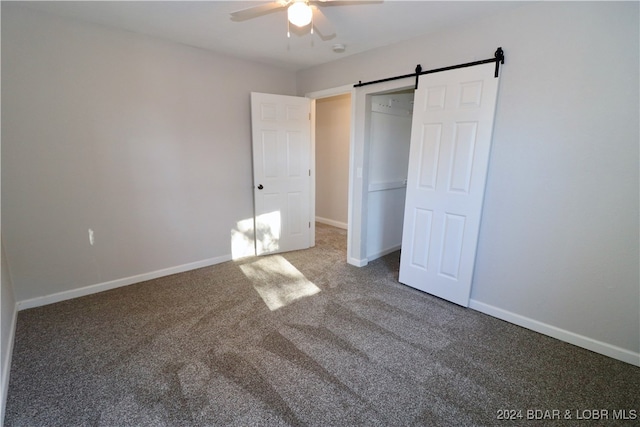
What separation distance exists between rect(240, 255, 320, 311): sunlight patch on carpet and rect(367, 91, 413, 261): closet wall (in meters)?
1.03

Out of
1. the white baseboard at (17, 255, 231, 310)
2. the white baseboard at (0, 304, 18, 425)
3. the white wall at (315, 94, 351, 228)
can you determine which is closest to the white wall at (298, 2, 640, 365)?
the white wall at (315, 94, 351, 228)

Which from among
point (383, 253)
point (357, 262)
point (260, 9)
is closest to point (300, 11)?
point (260, 9)

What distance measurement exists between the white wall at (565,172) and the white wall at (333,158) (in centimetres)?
272

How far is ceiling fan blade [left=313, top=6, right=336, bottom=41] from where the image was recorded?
2.28 m

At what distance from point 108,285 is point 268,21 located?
2.88 meters

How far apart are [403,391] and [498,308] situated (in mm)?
1307

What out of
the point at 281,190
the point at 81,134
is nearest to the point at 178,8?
the point at 81,134

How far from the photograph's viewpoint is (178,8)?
221 centimetres

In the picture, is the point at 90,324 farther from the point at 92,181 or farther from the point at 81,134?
the point at 81,134

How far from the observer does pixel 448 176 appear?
2557 millimetres

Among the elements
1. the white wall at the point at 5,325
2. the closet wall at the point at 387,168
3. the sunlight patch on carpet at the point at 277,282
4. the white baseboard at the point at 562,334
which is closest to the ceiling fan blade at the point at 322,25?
the closet wall at the point at 387,168

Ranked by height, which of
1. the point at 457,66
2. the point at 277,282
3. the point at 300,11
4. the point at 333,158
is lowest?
the point at 277,282

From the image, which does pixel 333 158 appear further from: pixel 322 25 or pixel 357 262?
pixel 322 25

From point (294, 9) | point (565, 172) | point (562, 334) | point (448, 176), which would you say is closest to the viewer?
point (294, 9)
